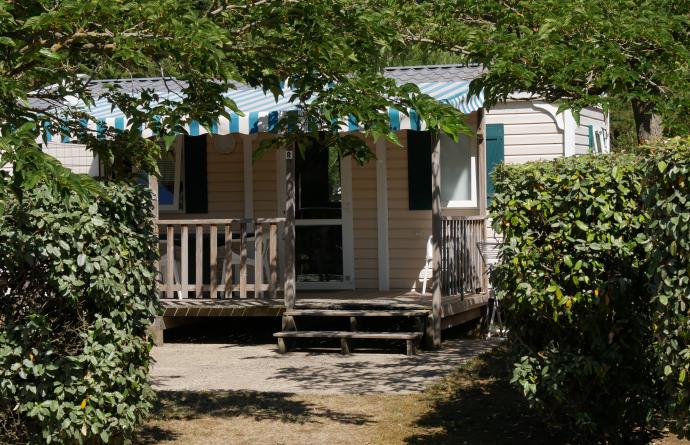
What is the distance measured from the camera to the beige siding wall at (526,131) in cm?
1316

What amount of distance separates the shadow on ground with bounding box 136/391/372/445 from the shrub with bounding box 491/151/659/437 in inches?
78.4

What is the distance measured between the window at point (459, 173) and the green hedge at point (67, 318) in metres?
A: 7.60

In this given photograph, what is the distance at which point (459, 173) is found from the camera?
1330cm

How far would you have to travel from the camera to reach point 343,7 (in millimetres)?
6590

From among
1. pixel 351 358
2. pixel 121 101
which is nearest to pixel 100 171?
pixel 351 358

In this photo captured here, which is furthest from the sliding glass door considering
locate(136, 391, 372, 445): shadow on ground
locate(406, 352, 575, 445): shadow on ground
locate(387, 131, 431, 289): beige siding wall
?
locate(136, 391, 372, 445): shadow on ground

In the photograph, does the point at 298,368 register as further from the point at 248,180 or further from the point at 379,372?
the point at 248,180

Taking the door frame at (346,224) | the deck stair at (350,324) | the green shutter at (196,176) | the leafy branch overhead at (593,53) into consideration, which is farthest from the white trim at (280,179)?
the leafy branch overhead at (593,53)

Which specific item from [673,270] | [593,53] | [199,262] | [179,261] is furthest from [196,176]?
[673,270]

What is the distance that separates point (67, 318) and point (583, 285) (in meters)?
3.09

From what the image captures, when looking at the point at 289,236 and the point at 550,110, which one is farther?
the point at 550,110

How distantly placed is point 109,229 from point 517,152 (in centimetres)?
829

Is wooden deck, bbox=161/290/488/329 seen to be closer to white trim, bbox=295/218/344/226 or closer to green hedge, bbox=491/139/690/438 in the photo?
white trim, bbox=295/218/344/226

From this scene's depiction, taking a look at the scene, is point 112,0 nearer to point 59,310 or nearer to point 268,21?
point 268,21
